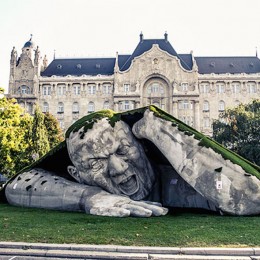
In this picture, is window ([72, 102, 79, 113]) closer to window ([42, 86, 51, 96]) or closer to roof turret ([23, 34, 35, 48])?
window ([42, 86, 51, 96])

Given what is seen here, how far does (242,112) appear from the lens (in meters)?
33.2

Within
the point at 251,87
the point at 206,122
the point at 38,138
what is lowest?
the point at 38,138

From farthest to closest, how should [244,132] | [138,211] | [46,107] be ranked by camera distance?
[46,107]
[244,132]
[138,211]

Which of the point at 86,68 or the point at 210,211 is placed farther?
the point at 86,68

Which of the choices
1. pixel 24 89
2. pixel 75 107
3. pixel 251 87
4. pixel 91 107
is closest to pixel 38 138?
pixel 91 107

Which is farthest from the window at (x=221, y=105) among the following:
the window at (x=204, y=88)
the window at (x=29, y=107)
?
the window at (x=29, y=107)

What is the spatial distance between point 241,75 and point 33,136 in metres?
43.9

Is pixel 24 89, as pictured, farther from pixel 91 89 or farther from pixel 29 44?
pixel 91 89

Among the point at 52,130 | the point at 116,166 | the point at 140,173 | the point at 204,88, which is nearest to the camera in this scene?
the point at 116,166

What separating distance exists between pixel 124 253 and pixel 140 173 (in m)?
6.19

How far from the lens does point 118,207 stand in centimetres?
1055

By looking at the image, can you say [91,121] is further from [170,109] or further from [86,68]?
[86,68]

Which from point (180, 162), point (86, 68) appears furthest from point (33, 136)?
point (86, 68)

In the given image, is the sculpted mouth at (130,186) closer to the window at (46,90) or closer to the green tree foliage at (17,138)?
the green tree foliage at (17,138)
